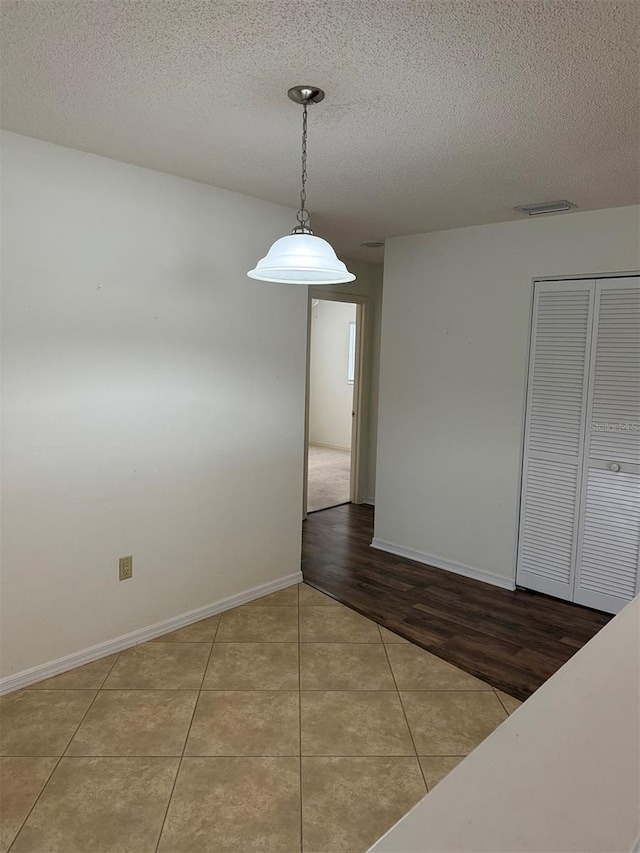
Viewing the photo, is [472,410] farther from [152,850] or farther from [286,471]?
[152,850]

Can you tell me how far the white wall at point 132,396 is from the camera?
2504 millimetres

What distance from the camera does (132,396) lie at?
286 cm

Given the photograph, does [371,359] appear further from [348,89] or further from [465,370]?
[348,89]

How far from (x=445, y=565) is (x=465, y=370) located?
56.1 inches

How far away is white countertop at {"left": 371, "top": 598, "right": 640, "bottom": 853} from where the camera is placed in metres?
0.64

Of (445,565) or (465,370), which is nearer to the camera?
(465,370)

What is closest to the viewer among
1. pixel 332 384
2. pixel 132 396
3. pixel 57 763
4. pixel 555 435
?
pixel 57 763

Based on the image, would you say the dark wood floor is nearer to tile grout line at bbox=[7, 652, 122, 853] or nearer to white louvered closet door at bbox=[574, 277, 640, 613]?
white louvered closet door at bbox=[574, 277, 640, 613]

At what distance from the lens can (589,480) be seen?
11.3 feet

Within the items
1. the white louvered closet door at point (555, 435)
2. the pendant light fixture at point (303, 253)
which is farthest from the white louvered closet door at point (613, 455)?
the pendant light fixture at point (303, 253)

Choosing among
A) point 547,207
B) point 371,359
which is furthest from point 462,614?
point 371,359

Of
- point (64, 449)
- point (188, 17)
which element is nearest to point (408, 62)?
point (188, 17)

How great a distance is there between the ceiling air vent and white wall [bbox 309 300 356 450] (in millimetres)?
5216

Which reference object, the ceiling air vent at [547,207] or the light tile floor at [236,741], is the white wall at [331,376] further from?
the light tile floor at [236,741]
